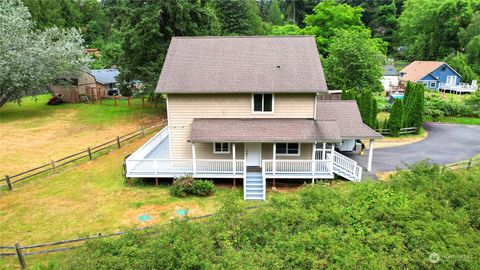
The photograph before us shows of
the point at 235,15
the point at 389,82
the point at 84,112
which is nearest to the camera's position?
Answer: the point at 84,112

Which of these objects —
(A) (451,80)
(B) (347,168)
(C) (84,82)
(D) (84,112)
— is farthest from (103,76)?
(A) (451,80)

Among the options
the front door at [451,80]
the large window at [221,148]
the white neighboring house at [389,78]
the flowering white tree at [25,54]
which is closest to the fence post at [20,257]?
the large window at [221,148]

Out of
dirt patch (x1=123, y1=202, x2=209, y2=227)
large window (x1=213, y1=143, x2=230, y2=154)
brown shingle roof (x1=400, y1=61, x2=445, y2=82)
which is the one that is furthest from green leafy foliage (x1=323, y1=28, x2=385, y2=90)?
dirt patch (x1=123, y1=202, x2=209, y2=227)

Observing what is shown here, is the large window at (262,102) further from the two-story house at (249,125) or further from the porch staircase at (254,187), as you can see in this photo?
the porch staircase at (254,187)

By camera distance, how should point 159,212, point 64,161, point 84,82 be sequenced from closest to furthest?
point 159,212, point 64,161, point 84,82

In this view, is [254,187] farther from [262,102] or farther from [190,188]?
[262,102]

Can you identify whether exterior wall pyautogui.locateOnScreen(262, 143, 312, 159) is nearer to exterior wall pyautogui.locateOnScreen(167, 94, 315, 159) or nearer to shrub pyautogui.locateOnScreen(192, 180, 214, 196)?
exterior wall pyautogui.locateOnScreen(167, 94, 315, 159)
